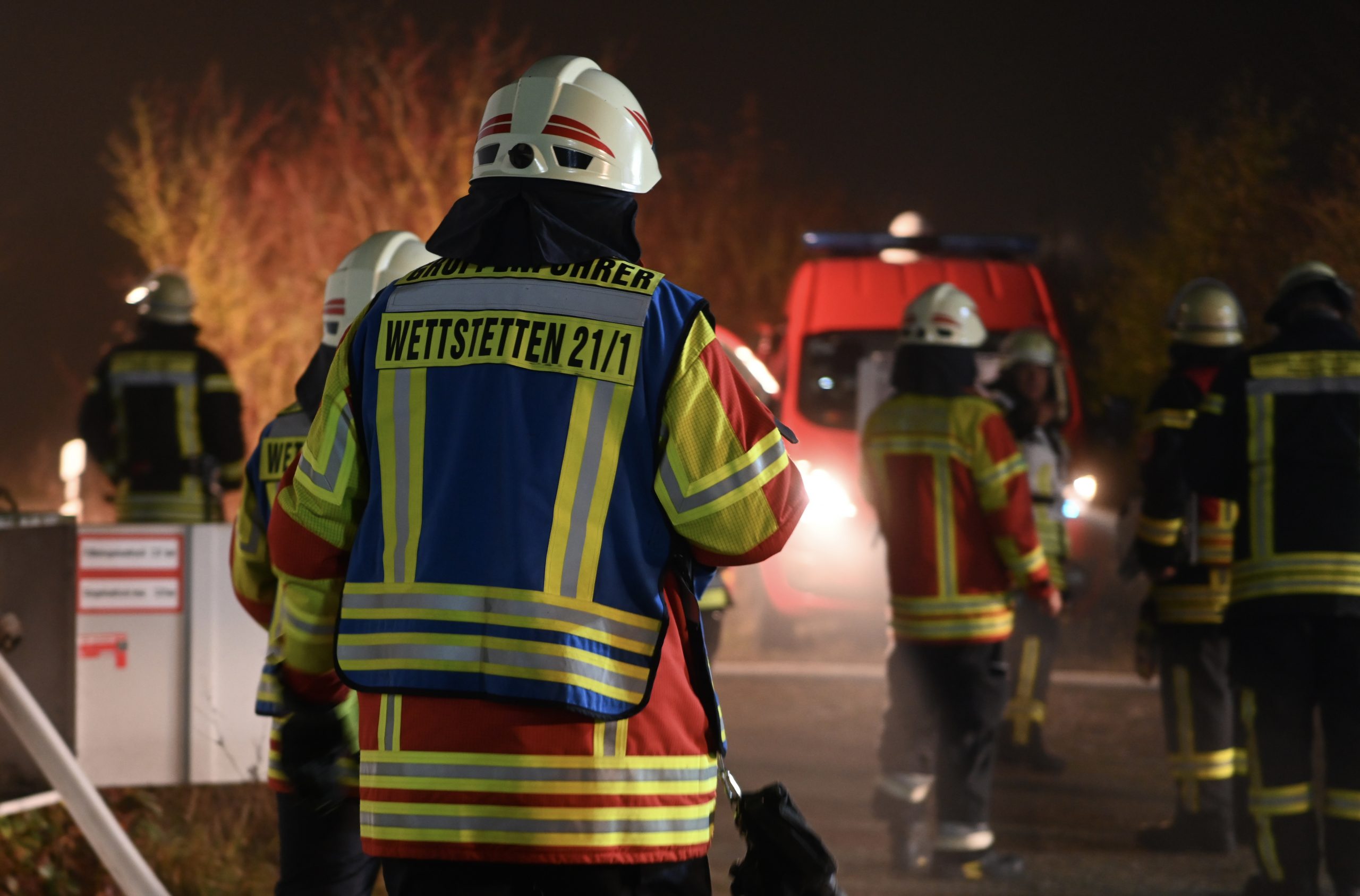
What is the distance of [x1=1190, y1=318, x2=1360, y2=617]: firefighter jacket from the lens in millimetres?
4996

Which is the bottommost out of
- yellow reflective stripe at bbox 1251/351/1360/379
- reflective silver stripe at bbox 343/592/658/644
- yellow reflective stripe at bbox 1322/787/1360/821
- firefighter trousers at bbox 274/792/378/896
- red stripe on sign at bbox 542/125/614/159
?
yellow reflective stripe at bbox 1322/787/1360/821

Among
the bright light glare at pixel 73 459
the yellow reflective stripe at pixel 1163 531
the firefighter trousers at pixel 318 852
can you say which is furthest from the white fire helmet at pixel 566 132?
the bright light glare at pixel 73 459

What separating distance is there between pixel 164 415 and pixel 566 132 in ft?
17.9

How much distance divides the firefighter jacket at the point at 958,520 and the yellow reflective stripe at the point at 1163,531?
694 millimetres

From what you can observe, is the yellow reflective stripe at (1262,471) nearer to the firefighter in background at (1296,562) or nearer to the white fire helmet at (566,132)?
the firefighter in background at (1296,562)

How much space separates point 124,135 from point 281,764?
19212 millimetres

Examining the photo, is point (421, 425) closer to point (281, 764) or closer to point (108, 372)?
point (281, 764)

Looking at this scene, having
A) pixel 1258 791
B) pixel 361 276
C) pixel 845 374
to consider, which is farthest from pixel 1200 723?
pixel 845 374

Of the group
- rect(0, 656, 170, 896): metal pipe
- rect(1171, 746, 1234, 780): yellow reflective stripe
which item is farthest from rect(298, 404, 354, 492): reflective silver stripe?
rect(1171, 746, 1234, 780): yellow reflective stripe

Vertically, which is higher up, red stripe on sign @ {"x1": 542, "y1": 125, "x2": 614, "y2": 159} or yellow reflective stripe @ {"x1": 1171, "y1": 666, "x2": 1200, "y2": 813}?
red stripe on sign @ {"x1": 542, "y1": 125, "x2": 614, "y2": 159}

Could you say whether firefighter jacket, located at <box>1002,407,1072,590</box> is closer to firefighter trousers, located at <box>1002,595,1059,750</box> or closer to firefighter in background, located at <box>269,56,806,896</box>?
firefighter trousers, located at <box>1002,595,1059,750</box>

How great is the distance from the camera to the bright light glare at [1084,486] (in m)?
8.59

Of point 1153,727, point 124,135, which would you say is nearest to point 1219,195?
point 1153,727

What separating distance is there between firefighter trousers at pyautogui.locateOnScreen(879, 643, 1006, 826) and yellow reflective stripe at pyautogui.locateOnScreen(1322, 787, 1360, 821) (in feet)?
3.65
